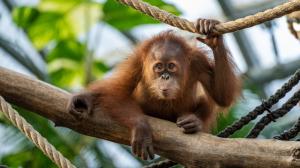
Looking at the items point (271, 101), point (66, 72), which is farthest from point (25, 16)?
point (271, 101)

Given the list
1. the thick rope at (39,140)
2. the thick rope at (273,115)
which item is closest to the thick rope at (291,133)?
the thick rope at (273,115)

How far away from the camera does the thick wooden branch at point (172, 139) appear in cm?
327

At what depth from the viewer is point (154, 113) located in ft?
14.2

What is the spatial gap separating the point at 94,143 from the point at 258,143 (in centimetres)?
210

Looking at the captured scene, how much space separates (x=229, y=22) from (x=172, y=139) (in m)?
0.55

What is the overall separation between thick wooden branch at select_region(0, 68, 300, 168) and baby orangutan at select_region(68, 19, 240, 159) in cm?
14

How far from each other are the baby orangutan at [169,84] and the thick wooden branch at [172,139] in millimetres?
140

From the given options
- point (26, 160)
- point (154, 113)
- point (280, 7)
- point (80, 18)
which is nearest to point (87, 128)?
point (154, 113)

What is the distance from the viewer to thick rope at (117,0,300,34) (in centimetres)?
325

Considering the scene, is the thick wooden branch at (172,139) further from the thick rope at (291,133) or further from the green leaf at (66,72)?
the green leaf at (66,72)

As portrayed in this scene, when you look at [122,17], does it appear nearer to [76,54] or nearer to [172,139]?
[76,54]

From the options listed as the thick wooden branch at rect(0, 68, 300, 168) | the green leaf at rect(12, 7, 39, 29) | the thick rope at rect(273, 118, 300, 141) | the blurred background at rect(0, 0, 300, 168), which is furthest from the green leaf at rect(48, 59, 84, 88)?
the thick rope at rect(273, 118, 300, 141)

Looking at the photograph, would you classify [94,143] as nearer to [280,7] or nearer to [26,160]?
[26,160]

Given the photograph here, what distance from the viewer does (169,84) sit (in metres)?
4.26
